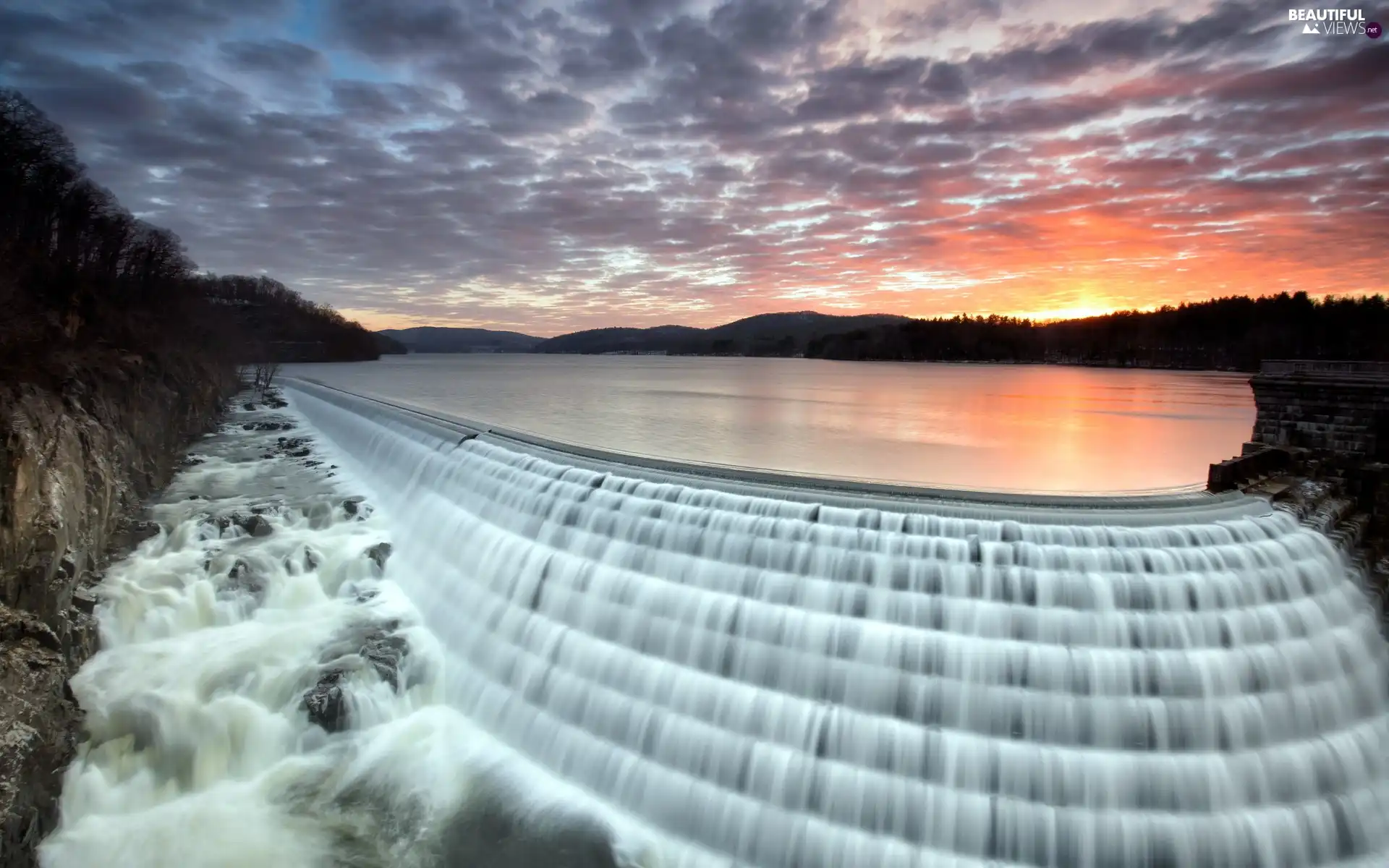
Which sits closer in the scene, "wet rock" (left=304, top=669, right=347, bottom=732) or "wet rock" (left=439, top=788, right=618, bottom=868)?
"wet rock" (left=439, top=788, right=618, bottom=868)

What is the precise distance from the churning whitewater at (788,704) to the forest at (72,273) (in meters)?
6.25

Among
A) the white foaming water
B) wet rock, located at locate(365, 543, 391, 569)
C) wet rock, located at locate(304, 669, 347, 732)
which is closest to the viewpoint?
the white foaming water

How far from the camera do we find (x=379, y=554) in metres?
12.3

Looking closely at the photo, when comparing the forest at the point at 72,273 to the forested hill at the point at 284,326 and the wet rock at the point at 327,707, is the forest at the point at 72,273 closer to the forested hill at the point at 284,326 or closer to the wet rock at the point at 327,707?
the wet rock at the point at 327,707

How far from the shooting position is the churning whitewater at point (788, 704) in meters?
5.90

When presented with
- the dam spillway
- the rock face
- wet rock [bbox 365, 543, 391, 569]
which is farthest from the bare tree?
the dam spillway

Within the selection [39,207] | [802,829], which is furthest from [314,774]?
[39,207]

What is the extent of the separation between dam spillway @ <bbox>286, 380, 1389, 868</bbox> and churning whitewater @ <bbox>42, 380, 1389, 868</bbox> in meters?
0.03

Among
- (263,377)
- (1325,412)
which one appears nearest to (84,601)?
(1325,412)

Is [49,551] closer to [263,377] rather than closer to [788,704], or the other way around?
[788,704]

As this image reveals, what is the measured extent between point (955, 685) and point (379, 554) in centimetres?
1029

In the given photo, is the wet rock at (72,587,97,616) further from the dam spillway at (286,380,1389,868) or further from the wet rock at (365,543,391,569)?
the dam spillway at (286,380,1389,868)

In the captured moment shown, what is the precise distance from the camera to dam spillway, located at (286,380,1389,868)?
5.81m

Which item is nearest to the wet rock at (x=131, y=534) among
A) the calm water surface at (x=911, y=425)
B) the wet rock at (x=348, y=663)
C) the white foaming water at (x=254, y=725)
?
the white foaming water at (x=254, y=725)
